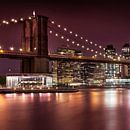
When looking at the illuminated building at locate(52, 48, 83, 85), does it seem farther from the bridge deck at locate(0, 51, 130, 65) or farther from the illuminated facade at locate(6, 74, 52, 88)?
the illuminated facade at locate(6, 74, 52, 88)

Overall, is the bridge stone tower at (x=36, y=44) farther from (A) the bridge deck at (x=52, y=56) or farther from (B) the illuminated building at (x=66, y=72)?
(B) the illuminated building at (x=66, y=72)

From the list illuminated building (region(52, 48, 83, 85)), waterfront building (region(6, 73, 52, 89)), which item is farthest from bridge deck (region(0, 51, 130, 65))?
illuminated building (region(52, 48, 83, 85))

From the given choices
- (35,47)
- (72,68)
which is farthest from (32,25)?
(72,68)

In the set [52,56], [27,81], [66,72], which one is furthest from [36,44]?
[66,72]

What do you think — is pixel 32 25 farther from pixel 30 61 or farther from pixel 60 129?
pixel 60 129

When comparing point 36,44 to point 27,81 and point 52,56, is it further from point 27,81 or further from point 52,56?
point 27,81

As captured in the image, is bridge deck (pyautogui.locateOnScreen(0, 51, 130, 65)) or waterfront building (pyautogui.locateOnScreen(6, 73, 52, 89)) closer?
bridge deck (pyautogui.locateOnScreen(0, 51, 130, 65))
